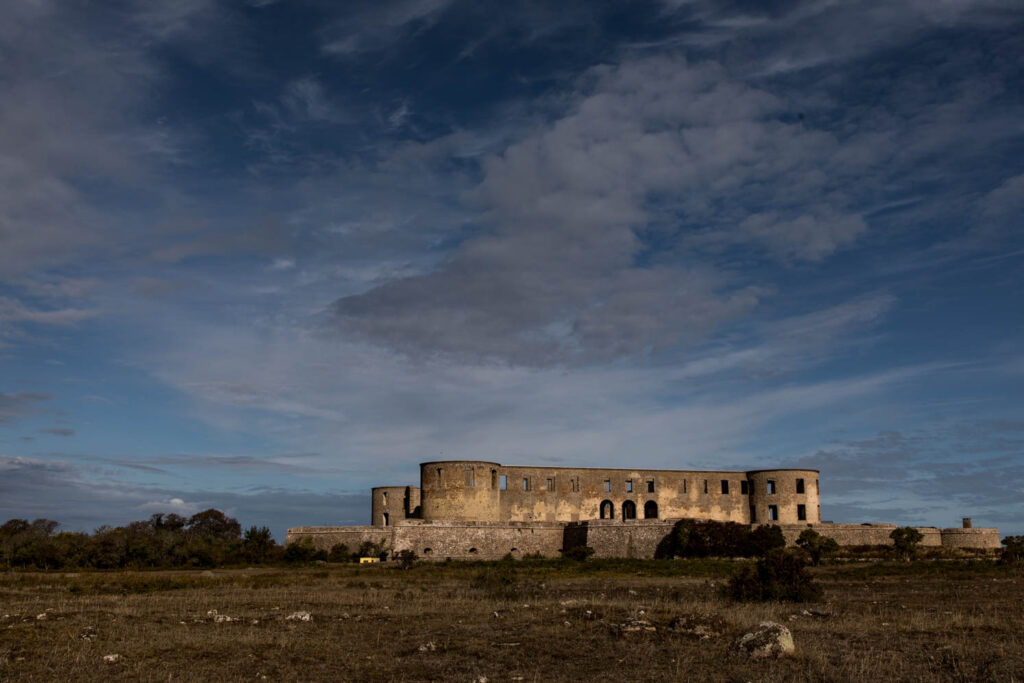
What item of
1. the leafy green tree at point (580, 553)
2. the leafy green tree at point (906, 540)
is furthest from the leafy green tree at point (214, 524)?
the leafy green tree at point (906, 540)

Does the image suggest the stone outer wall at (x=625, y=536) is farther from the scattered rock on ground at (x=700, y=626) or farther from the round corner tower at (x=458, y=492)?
the scattered rock on ground at (x=700, y=626)

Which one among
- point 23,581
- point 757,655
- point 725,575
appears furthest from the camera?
point 725,575

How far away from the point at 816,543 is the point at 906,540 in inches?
207

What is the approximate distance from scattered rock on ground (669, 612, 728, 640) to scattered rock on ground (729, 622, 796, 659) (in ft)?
3.56

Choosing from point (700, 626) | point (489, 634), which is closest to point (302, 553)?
point (489, 634)

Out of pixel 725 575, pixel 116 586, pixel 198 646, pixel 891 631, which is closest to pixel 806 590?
pixel 891 631

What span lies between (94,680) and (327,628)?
5702mm

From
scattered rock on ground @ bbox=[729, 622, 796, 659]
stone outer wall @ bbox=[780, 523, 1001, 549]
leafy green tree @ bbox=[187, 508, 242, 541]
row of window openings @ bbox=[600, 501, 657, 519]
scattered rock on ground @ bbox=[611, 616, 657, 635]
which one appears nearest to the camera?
scattered rock on ground @ bbox=[729, 622, 796, 659]

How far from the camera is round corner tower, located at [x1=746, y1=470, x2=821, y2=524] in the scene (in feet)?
195

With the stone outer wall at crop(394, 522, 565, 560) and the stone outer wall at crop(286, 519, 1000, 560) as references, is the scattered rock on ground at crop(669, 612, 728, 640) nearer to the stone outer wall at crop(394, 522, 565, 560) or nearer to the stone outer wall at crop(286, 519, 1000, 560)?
the stone outer wall at crop(286, 519, 1000, 560)

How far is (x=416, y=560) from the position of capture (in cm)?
4731

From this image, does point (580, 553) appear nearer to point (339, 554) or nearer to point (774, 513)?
point (339, 554)

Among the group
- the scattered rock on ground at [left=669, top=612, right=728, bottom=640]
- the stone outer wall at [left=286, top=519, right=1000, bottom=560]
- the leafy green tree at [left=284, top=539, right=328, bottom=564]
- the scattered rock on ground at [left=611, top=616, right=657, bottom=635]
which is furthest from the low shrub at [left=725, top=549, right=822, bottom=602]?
the leafy green tree at [left=284, top=539, right=328, bottom=564]

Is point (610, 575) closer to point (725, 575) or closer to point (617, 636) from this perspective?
point (725, 575)
